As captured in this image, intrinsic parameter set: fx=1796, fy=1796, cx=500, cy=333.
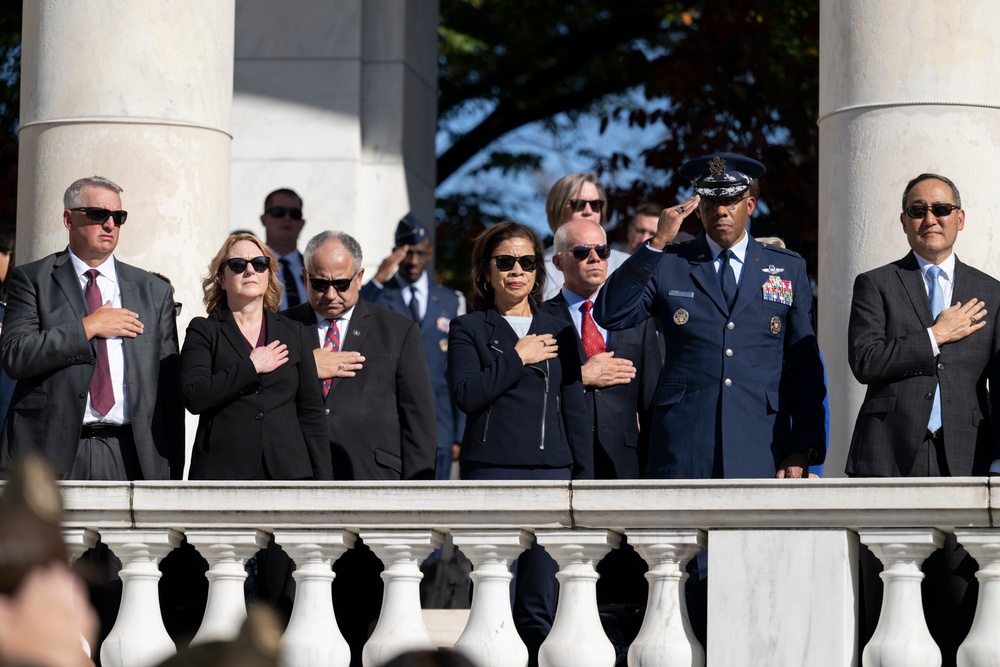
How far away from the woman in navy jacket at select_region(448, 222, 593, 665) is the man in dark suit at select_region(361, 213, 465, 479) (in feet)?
9.92

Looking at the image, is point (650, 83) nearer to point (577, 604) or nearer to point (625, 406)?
point (625, 406)

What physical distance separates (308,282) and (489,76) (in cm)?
1453

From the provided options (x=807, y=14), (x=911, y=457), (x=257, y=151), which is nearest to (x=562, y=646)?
(x=911, y=457)

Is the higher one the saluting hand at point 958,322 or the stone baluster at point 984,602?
the saluting hand at point 958,322

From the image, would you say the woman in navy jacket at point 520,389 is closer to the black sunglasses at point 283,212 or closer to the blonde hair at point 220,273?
the blonde hair at point 220,273

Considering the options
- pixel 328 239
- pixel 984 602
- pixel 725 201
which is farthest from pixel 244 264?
pixel 984 602

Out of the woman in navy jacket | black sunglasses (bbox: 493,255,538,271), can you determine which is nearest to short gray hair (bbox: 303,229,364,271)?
the woman in navy jacket

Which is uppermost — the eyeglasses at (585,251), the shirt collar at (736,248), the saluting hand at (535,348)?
the eyeglasses at (585,251)

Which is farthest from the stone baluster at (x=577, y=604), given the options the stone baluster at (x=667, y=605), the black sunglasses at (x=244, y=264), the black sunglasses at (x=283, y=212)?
the black sunglasses at (x=283, y=212)

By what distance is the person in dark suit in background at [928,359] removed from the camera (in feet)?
23.4

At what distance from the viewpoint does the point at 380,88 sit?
13703 mm

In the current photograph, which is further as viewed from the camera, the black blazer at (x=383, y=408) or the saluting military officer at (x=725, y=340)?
the black blazer at (x=383, y=408)

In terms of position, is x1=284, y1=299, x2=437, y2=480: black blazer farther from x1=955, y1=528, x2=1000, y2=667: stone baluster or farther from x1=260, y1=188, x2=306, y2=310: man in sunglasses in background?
x1=955, y1=528, x2=1000, y2=667: stone baluster

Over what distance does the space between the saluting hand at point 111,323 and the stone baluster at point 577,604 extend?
7.01ft
